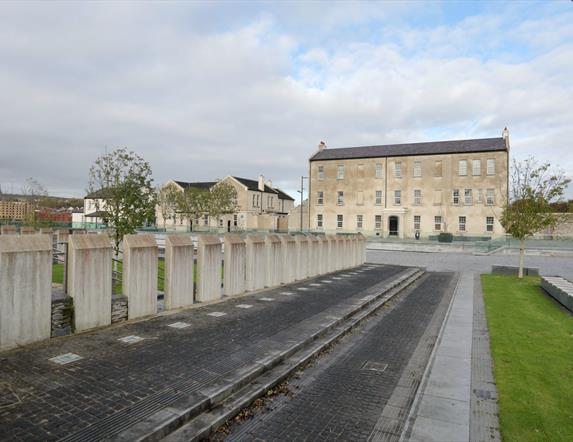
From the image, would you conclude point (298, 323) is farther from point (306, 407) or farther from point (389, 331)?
point (306, 407)

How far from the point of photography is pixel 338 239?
1972cm

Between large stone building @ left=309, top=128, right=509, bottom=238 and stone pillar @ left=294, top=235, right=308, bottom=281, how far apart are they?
39191 millimetres

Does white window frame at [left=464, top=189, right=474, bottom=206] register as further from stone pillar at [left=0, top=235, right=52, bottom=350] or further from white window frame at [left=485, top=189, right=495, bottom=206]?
stone pillar at [left=0, top=235, right=52, bottom=350]

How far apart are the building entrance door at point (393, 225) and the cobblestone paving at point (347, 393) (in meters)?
46.1

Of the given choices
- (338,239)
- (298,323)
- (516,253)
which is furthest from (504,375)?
(516,253)

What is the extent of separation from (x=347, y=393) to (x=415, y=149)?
5404 cm

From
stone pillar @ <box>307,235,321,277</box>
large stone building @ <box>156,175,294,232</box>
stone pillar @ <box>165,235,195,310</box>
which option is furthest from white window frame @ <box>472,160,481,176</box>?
stone pillar @ <box>165,235,195,310</box>

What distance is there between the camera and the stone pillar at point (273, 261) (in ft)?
42.9

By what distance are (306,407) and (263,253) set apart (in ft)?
26.5

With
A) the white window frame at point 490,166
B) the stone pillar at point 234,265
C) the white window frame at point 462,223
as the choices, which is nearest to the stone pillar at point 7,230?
the stone pillar at point 234,265

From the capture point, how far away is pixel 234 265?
11.4m

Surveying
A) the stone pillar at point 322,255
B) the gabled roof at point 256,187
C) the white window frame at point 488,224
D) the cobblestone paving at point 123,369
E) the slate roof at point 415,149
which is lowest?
the cobblestone paving at point 123,369

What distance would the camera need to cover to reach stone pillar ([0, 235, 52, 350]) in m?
6.02

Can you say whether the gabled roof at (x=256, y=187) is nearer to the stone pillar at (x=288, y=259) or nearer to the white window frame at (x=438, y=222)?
the white window frame at (x=438, y=222)
